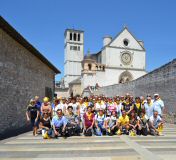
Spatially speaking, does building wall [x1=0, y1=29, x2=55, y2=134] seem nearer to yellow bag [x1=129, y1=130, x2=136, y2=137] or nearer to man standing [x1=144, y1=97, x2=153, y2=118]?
yellow bag [x1=129, y1=130, x2=136, y2=137]

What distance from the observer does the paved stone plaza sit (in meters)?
6.13

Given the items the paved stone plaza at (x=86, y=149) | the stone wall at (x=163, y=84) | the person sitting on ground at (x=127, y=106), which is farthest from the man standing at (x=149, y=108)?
the stone wall at (x=163, y=84)

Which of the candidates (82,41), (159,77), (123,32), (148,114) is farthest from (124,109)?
(82,41)

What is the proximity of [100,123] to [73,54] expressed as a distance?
67.0m

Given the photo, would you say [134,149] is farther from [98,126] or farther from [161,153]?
[98,126]

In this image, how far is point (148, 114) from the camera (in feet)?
34.0

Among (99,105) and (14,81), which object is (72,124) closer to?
(99,105)

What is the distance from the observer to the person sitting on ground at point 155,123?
9953mm

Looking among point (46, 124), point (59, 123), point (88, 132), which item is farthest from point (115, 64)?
point (59, 123)

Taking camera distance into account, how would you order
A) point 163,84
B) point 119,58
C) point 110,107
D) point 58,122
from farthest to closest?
point 119,58 < point 163,84 < point 110,107 < point 58,122

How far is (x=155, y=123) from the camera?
399 inches

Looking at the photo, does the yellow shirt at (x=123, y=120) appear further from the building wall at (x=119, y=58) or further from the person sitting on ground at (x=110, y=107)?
the building wall at (x=119, y=58)

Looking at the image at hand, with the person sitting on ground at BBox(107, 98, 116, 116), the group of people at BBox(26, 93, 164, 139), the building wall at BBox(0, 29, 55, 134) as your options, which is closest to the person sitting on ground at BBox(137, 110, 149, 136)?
the group of people at BBox(26, 93, 164, 139)

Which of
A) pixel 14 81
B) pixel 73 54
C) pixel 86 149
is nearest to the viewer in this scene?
pixel 86 149
